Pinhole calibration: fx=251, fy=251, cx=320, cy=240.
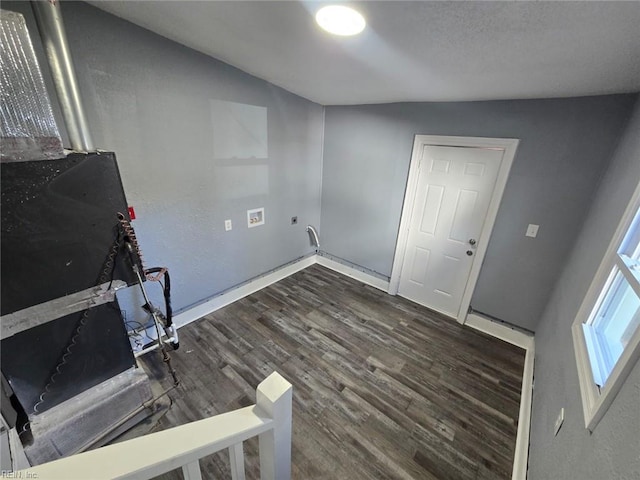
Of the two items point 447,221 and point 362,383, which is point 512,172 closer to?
point 447,221

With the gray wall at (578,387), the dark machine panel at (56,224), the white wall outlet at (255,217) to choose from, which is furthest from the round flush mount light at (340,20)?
the white wall outlet at (255,217)

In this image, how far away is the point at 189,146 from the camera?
2193mm

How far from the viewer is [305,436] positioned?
168cm

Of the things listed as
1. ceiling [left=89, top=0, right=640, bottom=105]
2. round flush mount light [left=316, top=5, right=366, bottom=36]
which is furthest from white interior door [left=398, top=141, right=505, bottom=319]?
round flush mount light [left=316, top=5, right=366, bottom=36]

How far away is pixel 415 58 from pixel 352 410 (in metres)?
2.46

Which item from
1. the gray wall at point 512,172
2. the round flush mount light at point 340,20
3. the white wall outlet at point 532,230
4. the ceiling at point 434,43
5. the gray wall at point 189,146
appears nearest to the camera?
the ceiling at point 434,43

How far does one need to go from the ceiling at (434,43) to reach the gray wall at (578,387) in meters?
0.63

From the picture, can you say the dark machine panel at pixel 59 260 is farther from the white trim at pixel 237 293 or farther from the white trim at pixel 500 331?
the white trim at pixel 500 331

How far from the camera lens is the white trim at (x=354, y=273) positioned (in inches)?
135

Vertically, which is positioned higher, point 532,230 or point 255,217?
point 532,230

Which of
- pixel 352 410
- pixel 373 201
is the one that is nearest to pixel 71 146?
pixel 352 410

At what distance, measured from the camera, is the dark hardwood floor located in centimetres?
159

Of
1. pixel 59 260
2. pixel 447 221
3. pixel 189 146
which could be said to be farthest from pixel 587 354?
pixel 189 146

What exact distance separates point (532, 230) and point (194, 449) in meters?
2.88
